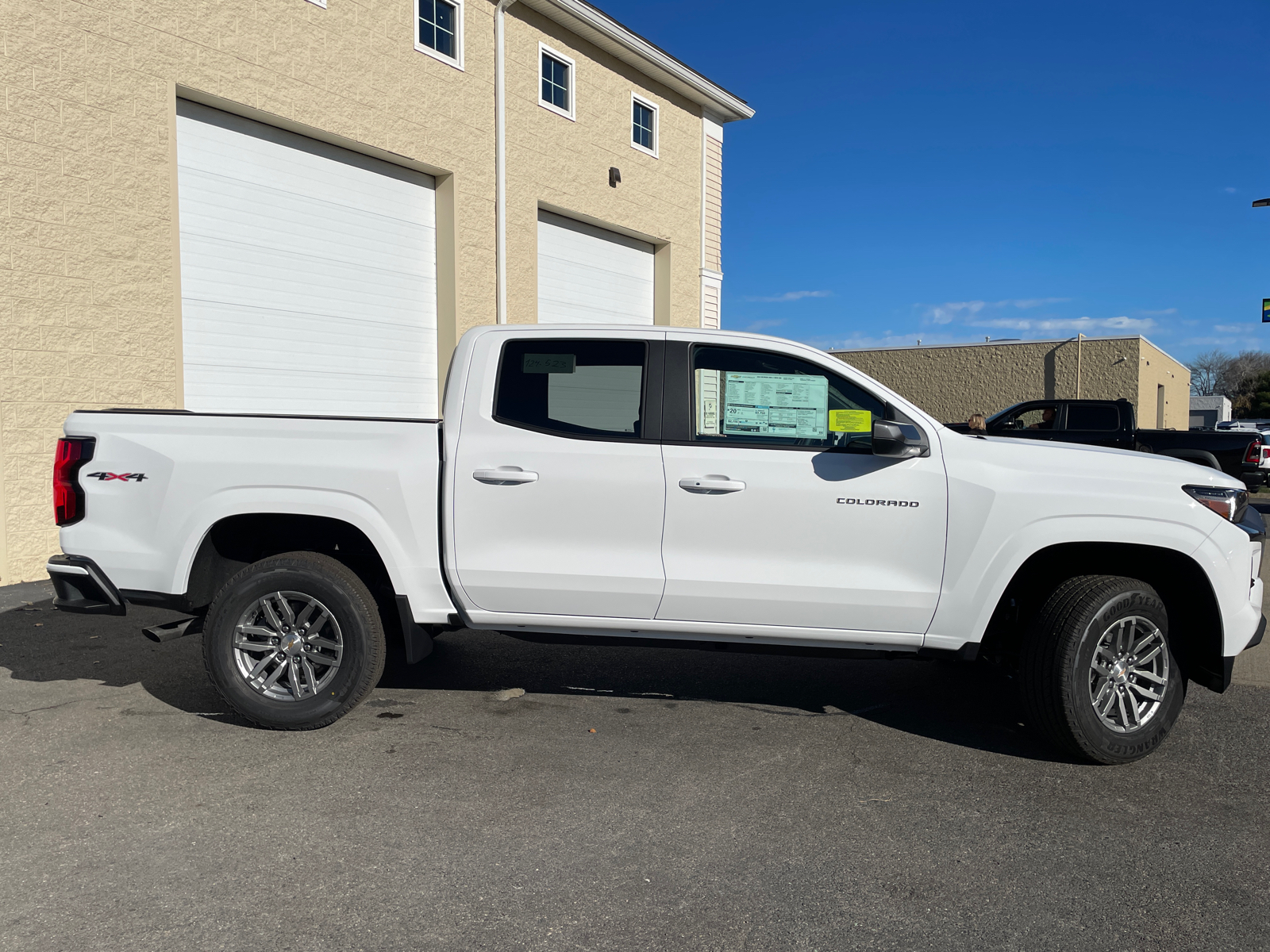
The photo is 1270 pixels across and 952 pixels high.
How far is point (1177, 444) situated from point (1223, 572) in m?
10.5

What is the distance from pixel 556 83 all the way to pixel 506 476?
39.6ft

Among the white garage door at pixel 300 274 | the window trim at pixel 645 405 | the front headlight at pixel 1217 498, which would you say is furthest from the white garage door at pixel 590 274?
the front headlight at pixel 1217 498

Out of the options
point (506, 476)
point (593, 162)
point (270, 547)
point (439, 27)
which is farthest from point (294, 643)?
point (593, 162)

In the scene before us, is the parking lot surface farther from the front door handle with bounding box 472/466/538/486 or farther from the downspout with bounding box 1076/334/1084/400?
the downspout with bounding box 1076/334/1084/400

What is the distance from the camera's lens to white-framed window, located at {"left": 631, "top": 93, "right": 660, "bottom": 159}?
1653 cm

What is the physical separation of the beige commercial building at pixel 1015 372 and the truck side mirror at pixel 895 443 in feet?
106

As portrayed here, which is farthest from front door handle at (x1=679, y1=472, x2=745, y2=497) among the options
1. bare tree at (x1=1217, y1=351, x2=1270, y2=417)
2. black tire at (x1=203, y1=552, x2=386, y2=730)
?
bare tree at (x1=1217, y1=351, x2=1270, y2=417)

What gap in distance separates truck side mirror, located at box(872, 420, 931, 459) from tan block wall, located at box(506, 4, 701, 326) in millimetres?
9795

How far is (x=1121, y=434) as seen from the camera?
14.0 m

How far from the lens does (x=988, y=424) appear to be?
623 inches

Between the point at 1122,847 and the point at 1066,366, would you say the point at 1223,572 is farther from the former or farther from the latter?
the point at 1066,366

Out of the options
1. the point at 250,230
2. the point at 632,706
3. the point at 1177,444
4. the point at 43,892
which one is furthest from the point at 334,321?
the point at 1177,444

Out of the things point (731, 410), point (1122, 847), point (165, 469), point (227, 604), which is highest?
point (731, 410)

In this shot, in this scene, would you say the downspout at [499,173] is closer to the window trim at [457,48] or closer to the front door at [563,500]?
the window trim at [457,48]
